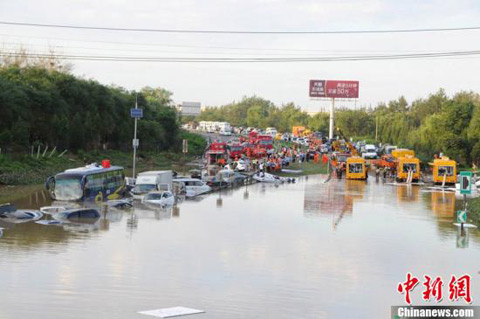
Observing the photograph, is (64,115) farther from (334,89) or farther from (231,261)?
(334,89)

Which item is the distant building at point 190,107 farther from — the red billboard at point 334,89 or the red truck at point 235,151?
the red truck at point 235,151

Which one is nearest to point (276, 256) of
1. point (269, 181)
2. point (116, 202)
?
point (116, 202)

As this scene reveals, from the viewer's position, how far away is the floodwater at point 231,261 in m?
20.2

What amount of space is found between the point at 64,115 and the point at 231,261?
5517 cm

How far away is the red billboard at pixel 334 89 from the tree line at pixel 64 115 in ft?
133

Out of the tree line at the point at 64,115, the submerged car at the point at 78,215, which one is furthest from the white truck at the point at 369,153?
the submerged car at the point at 78,215

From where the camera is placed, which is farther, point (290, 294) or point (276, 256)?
point (276, 256)

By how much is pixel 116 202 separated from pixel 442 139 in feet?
182

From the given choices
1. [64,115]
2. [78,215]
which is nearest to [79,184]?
[78,215]

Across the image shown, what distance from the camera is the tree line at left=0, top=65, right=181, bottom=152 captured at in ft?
223

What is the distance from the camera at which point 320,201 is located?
51.2m

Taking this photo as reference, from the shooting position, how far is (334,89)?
446 feet

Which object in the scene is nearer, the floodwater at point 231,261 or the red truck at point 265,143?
the floodwater at point 231,261

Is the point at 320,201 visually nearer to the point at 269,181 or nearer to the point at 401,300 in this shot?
the point at 269,181
